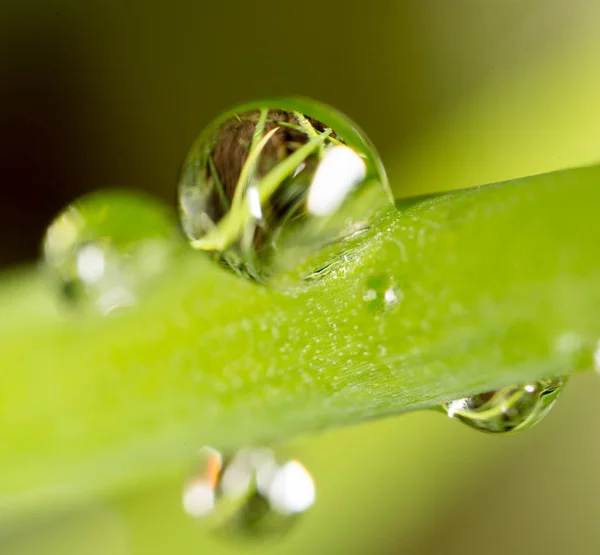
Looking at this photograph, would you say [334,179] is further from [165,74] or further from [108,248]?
[165,74]

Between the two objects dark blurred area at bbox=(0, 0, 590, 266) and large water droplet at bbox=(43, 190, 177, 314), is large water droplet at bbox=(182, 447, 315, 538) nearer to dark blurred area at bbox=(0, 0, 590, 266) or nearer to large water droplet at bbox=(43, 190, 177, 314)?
large water droplet at bbox=(43, 190, 177, 314)

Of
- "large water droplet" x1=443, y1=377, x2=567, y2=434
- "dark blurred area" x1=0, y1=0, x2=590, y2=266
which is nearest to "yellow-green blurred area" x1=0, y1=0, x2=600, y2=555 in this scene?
"dark blurred area" x1=0, y1=0, x2=590, y2=266

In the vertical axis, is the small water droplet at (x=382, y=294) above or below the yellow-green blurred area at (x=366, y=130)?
below

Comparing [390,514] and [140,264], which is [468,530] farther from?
[140,264]

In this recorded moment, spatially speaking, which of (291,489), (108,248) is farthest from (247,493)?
(108,248)

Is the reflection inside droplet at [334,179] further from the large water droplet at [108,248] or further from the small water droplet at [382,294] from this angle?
the large water droplet at [108,248]

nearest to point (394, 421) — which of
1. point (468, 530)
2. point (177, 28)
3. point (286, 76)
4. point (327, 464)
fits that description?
point (327, 464)

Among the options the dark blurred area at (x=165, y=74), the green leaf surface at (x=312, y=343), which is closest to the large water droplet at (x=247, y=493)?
the green leaf surface at (x=312, y=343)
